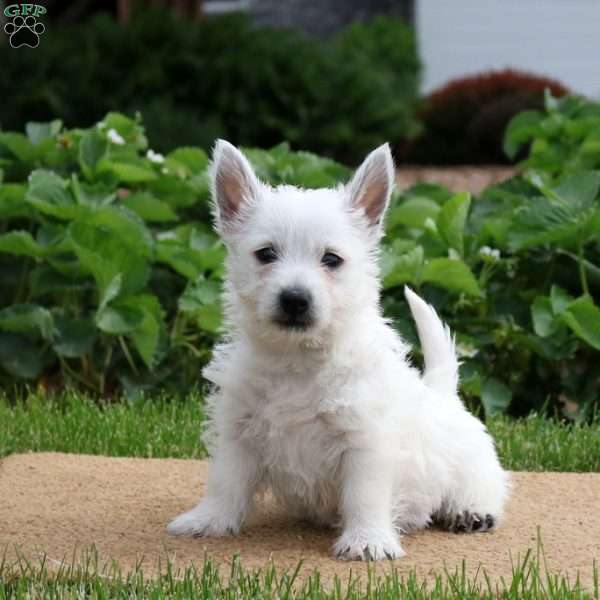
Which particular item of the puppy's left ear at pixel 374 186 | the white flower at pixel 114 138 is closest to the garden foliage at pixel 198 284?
the white flower at pixel 114 138

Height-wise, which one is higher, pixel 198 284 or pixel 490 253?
pixel 490 253

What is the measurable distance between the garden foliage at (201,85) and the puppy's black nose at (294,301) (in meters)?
8.86

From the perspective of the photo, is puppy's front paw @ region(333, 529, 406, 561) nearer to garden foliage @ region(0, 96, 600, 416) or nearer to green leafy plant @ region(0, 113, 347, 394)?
garden foliage @ region(0, 96, 600, 416)

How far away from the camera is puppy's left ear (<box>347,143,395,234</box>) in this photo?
412 centimetres

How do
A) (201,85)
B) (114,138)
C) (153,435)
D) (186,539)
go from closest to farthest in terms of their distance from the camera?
1. (186,539)
2. (153,435)
3. (114,138)
4. (201,85)

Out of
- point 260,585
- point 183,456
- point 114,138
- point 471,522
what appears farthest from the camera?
point 114,138

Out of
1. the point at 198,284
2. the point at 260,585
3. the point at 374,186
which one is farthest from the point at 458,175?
the point at 260,585

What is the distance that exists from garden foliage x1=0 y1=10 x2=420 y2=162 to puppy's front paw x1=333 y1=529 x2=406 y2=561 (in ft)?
29.3

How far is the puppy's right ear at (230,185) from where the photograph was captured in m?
4.12

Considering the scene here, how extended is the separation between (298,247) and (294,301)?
0.18m

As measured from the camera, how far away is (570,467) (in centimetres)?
543

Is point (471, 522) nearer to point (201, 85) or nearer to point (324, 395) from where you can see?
point (324, 395)

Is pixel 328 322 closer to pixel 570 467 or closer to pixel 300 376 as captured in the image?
pixel 300 376

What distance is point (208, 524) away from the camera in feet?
13.6
